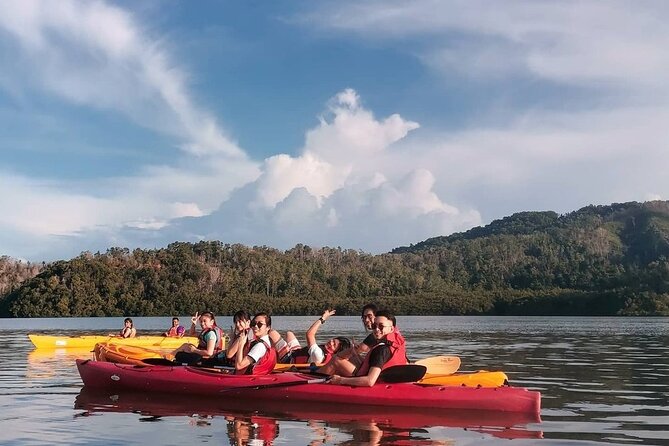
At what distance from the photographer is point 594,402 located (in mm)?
13266

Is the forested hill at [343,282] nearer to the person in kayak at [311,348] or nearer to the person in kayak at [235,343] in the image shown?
the person in kayak at [311,348]

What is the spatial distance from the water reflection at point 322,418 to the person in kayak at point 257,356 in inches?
21.9

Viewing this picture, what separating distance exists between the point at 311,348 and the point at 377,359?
2.59 meters

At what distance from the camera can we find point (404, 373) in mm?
11836

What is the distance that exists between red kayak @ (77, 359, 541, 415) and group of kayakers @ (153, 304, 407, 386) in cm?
24

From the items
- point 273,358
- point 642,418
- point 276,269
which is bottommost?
point 642,418

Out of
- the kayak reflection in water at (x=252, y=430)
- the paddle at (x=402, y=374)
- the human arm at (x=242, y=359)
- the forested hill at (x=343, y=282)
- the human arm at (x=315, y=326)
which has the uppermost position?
the forested hill at (x=343, y=282)

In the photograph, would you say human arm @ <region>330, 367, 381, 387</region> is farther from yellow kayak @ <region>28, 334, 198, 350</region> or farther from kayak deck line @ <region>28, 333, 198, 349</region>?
kayak deck line @ <region>28, 333, 198, 349</region>

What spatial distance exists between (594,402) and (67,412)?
8622mm

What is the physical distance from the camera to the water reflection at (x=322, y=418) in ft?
33.3

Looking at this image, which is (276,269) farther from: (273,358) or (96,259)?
(273,358)

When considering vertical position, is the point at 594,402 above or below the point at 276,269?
below

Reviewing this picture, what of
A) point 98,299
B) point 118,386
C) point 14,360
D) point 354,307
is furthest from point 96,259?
point 118,386

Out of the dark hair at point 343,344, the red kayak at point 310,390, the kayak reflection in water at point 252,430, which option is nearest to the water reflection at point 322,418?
the kayak reflection in water at point 252,430
